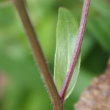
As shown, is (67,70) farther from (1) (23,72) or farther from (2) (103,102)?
(1) (23,72)

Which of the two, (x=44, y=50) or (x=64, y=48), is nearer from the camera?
(x=64, y=48)

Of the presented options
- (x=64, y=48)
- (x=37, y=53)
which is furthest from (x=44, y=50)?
(x=37, y=53)

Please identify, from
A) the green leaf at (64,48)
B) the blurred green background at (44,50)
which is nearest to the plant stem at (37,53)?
the green leaf at (64,48)

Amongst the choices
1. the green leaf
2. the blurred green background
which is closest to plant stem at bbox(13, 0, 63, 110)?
the green leaf

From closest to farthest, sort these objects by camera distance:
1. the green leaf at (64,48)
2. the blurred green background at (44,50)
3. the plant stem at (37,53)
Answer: the plant stem at (37,53) → the green leaf at (64,48) → the blurred green background at (44,50)

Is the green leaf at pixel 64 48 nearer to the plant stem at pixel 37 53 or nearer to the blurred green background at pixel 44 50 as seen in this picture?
the plant stem at pixel 37 53

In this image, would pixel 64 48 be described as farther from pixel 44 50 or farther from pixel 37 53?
pixel 44 50
